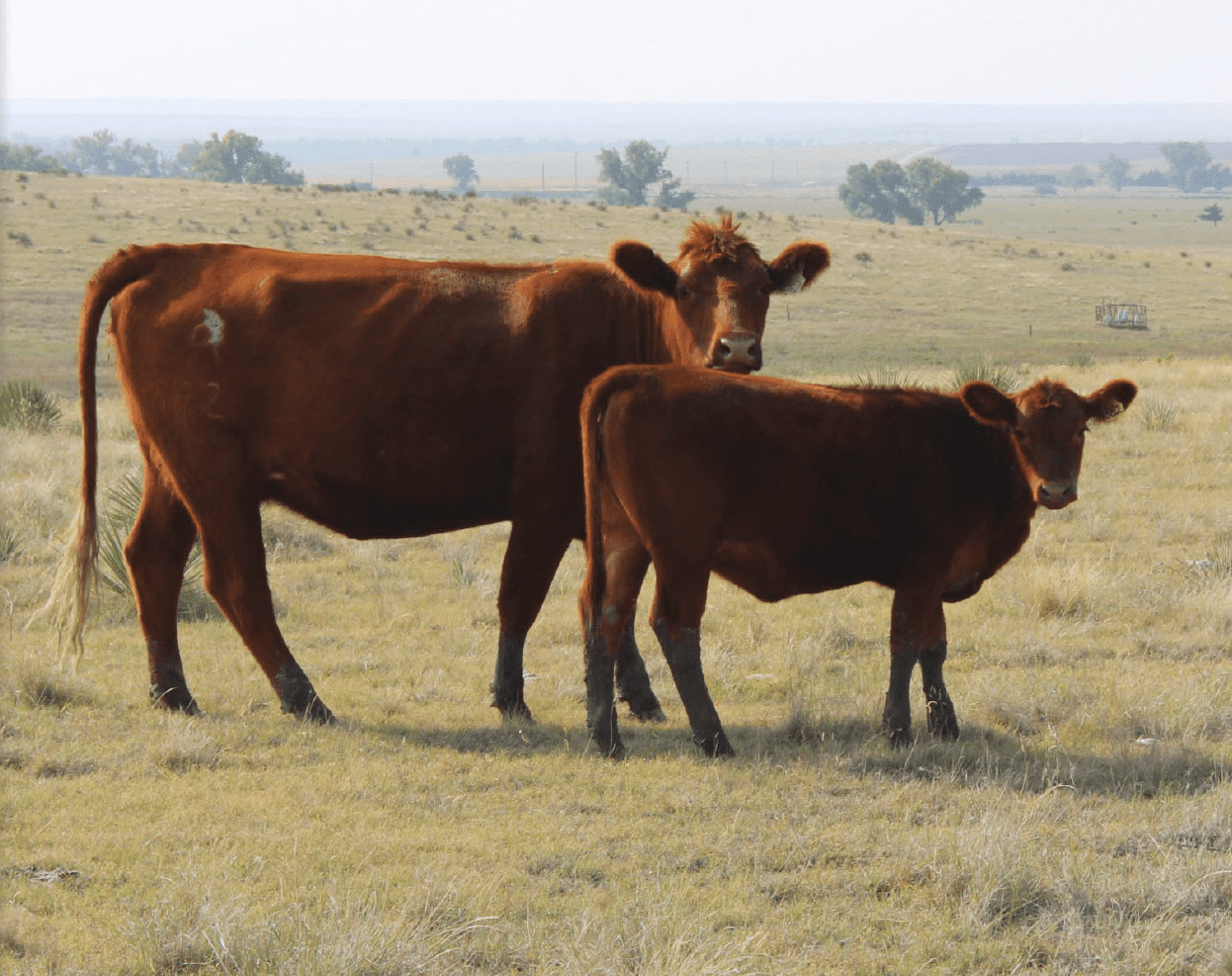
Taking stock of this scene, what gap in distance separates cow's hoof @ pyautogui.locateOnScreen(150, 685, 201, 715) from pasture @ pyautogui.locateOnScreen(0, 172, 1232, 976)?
8 centimetres

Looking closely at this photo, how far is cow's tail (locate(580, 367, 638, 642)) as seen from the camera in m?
6.56

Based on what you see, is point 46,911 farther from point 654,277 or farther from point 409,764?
point 654,277

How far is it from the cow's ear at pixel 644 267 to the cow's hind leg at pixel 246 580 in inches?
88.4

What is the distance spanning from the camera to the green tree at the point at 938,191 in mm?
151250

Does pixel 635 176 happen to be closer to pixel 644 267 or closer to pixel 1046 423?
pixel 644 267

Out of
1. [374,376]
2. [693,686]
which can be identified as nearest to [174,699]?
[374,376]

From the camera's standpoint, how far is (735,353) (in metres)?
6.98

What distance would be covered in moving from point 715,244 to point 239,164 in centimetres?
14734

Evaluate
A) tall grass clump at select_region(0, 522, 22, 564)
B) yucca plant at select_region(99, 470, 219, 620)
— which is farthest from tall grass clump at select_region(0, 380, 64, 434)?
yucca plant at select_region(99, 470, 219, 620)

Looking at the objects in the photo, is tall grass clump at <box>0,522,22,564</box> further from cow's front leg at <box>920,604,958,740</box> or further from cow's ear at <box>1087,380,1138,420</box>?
cow's ear at <box>1087,380,1138,420</box>

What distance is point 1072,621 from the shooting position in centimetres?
912

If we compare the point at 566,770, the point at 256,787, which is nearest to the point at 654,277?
the point at 566,770

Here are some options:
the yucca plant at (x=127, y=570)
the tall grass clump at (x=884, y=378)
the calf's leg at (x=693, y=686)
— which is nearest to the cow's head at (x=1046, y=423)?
the calf's leg at (x=693, y=686)

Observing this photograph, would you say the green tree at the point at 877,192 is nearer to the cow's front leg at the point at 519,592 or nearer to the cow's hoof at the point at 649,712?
the cow's hoof at the point at 649,712
